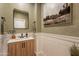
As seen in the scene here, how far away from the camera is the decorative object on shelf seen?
1.41 meters

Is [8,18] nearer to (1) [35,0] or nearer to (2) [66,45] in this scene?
(1) [35,0]

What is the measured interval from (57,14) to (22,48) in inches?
27.7

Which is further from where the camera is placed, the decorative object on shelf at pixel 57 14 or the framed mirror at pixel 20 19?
the framed mirror at pixel 20 19

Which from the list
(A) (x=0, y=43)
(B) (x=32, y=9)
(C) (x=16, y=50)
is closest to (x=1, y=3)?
(B) (x=32, y=9)

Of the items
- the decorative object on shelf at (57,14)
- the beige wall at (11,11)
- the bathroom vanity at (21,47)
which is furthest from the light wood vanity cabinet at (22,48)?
the decorative object on shelf at (57,14)

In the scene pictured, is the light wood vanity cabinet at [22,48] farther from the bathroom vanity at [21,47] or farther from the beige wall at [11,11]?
the beige wall at [11,11]

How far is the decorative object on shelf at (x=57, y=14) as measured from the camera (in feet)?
4.64

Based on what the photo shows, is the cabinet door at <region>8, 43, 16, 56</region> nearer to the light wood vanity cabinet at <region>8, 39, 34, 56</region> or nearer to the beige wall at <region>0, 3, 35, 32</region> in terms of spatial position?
the light wood vanity cabinet at <region>8, 39, 34, 56</region>

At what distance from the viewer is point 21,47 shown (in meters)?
1.56

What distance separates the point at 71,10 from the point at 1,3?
0.98m

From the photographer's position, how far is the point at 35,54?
5.22 ft

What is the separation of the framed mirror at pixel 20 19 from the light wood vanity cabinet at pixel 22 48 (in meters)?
0.23

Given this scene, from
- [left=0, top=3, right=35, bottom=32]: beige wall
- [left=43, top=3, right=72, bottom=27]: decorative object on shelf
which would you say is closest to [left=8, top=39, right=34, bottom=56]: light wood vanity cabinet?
[left=0, top=3, right=35, bottom=32]: beige wall

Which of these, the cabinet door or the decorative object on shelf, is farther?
the cabinet door
